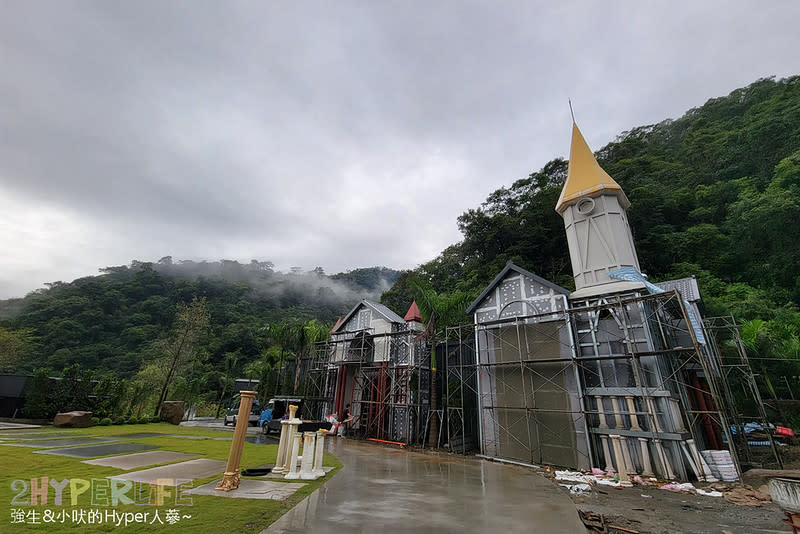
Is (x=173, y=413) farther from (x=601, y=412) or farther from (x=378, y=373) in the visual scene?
(x=601, y=412)

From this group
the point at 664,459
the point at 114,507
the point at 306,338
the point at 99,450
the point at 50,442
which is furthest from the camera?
the point at 306,338

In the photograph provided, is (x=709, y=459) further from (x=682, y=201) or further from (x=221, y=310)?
(x=221, y=310)

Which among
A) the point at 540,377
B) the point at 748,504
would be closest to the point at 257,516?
the point at 748,504

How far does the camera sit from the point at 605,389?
10.4 m

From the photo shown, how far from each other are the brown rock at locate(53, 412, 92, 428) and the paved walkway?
15.1 metres

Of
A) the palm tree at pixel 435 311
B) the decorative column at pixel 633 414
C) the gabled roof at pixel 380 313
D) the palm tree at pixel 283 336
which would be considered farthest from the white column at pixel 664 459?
the palm tree at pixel 283 336

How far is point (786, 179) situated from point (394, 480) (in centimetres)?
3173

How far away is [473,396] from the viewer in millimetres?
15422

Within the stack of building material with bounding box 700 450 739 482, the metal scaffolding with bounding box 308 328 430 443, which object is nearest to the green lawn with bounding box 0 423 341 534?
the metal scaffolding with bounding box 308 328 430 443

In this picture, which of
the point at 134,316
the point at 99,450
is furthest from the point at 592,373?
the point at 134,316

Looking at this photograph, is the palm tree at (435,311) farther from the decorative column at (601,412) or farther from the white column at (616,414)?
the white column at (616,414)

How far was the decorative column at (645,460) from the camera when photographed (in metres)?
9.05

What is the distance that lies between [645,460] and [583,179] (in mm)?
10683

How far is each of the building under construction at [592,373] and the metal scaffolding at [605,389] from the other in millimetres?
35
